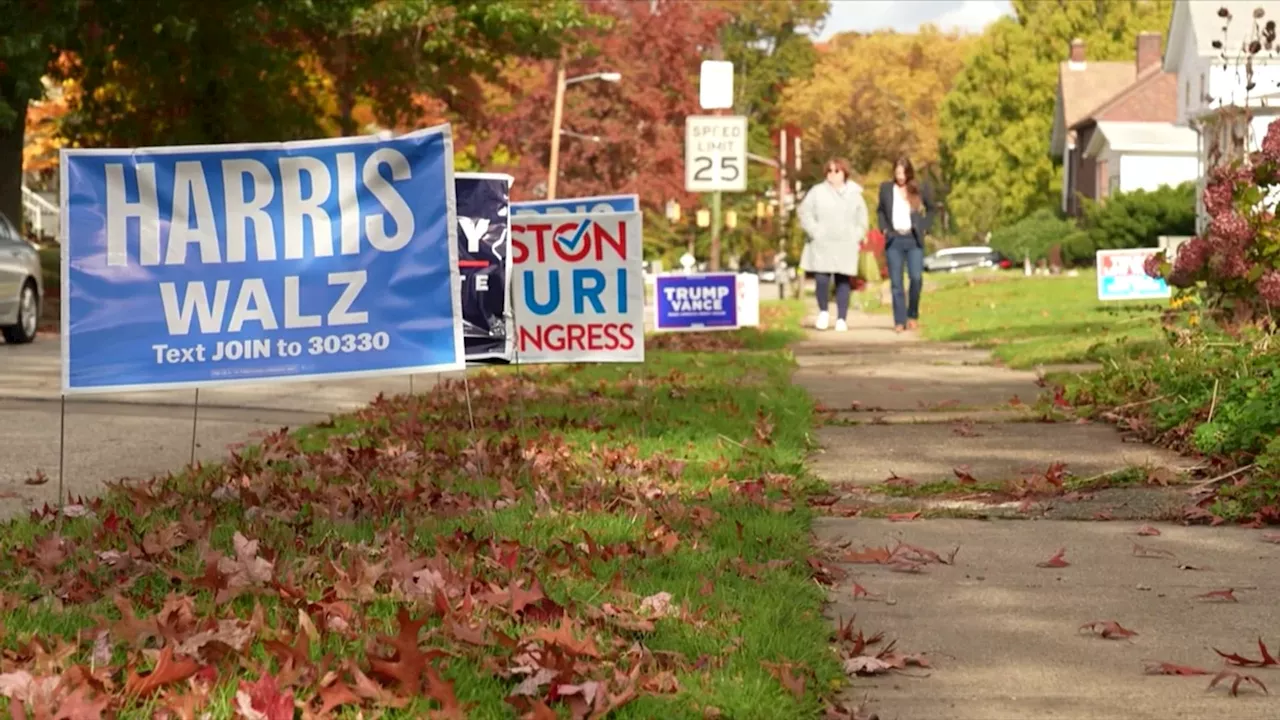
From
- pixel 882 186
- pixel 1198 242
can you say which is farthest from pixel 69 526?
pixel 882 186

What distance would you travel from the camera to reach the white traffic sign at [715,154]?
74.0 feet

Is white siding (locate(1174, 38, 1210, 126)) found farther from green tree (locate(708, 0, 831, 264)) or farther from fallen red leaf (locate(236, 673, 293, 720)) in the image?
Answer: green tree (locate(708, 0, 831, 264))

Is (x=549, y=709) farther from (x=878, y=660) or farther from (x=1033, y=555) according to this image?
(x=1033, y=555)

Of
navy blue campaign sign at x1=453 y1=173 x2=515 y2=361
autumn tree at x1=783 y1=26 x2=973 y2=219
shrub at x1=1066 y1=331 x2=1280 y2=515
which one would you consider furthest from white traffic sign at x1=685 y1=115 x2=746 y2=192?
autumn tree at x1=783 y1=26 x2=973 y2=219

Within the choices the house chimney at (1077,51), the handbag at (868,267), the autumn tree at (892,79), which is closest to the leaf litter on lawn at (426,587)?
the handbag at (868,267)

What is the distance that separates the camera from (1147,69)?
88.6 metres

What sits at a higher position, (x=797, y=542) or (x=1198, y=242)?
(x=1198, y=242)

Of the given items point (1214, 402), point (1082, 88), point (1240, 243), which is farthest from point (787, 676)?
point (1082, 88)

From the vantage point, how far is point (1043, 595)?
6.85 metres

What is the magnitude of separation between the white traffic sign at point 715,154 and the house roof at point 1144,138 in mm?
52819

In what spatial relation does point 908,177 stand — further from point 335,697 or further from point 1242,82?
point 1242,82

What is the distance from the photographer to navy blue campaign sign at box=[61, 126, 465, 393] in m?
7.74

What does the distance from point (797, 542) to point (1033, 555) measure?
822 mm

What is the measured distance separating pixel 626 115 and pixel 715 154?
47.3 m
